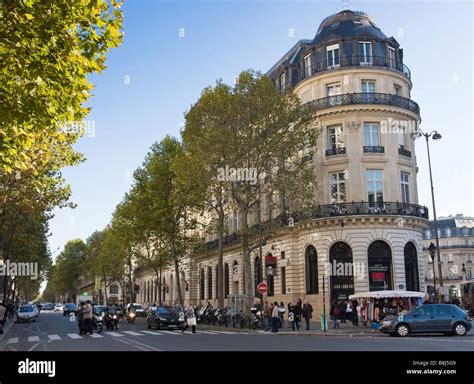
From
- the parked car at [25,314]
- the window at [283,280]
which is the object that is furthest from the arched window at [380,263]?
the parked car at [25,314]

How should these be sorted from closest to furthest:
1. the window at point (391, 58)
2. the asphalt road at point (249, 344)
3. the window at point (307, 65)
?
1. the asphalt road at point (249, 344)
2. the window at point (391, 58)
3. the window at point (307, 65)

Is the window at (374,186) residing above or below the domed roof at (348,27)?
below

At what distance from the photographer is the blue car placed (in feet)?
72.5

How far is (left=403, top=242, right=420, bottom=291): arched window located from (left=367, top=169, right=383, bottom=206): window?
3933 mm

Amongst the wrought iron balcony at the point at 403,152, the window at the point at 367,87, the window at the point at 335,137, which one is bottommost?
the wrought iron balcony at the point at 403,152

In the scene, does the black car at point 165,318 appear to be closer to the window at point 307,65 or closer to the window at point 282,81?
the window at point 307,65

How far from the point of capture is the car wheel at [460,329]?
2202 centimetres

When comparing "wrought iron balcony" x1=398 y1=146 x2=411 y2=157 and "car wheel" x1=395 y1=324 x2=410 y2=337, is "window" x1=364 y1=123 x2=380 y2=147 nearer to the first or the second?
"wrought iron balcony" x1=398 y1=146 x2=411 y2=157

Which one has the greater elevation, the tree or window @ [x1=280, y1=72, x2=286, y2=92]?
window @ [x1=280, y1=72, x2=286, y2=92]

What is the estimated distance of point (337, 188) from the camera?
1447 inches

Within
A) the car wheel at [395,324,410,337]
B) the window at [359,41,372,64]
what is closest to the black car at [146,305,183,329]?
the car wheel at [395,324,410,337]

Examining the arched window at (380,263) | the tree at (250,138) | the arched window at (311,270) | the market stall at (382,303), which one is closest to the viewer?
the market stall at (382,303)

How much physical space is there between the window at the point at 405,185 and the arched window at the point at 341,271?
5.61m
